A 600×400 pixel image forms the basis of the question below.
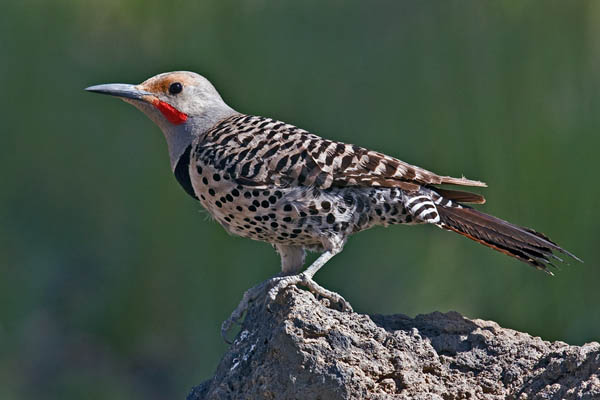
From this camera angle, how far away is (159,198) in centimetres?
676

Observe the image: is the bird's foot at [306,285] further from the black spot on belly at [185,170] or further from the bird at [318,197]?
the black spot on belly at [185,170]

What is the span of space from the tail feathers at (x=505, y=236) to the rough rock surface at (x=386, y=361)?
432mm

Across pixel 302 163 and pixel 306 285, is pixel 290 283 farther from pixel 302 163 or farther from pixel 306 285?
pixel 302 163

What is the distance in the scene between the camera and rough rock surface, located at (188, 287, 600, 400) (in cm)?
295

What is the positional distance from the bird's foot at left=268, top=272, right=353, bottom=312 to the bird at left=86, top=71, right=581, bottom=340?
128 millimetres

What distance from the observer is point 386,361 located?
304 centimetres

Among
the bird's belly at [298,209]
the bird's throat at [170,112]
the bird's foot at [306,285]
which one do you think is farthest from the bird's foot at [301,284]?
the bird's throat at [170,112]

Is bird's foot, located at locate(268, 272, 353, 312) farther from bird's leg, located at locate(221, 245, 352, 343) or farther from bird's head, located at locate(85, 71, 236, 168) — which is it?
bird's head, located at locate(85, 71, 236, 168)

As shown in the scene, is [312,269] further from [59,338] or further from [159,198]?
[59,338]

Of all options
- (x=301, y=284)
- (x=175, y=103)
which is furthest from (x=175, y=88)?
(x=301, y=284)

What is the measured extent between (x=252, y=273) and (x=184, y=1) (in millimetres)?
2120

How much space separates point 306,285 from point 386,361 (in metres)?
0.50

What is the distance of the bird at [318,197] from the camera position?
362 centimetres

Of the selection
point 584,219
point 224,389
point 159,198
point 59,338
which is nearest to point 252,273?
point 159,198
